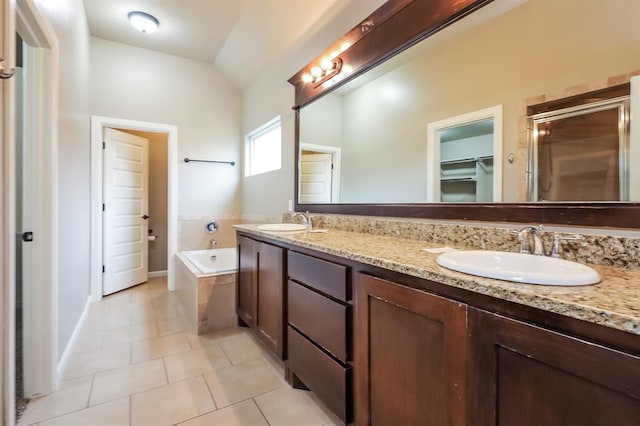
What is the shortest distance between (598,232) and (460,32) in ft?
3.45

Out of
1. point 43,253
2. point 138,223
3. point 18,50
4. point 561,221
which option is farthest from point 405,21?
point 138,223

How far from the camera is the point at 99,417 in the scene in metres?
1.45

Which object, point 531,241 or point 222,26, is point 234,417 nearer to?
point 531,241

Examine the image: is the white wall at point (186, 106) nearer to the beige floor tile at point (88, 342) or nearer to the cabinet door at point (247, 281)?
the beige floor tile at point (88, 342)

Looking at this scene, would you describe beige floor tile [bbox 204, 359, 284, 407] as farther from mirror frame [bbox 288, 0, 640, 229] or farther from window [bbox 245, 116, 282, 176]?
window [bbox 245, 116, 282, 176]

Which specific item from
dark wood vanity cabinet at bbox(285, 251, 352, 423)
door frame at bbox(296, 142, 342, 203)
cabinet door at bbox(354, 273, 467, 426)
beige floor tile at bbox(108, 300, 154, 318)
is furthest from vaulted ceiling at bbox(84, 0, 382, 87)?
beige floor tile at bbox(108, 300, 154, 318)

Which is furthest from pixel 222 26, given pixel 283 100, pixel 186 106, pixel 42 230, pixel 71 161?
pixel 42 230

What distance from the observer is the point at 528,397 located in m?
0.67

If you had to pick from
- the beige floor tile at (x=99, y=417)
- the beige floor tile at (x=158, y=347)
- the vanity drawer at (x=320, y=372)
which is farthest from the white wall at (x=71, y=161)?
the vanity drawer at (x=320, y=372)

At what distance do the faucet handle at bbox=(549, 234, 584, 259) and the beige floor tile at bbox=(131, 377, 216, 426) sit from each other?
5.52 feet

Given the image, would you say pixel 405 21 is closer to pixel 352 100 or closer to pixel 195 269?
pixel 352 100

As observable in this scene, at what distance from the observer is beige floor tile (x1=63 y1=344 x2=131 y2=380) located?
1850 mm

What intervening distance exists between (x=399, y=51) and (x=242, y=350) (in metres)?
2.22

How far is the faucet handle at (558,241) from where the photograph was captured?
967 mm
